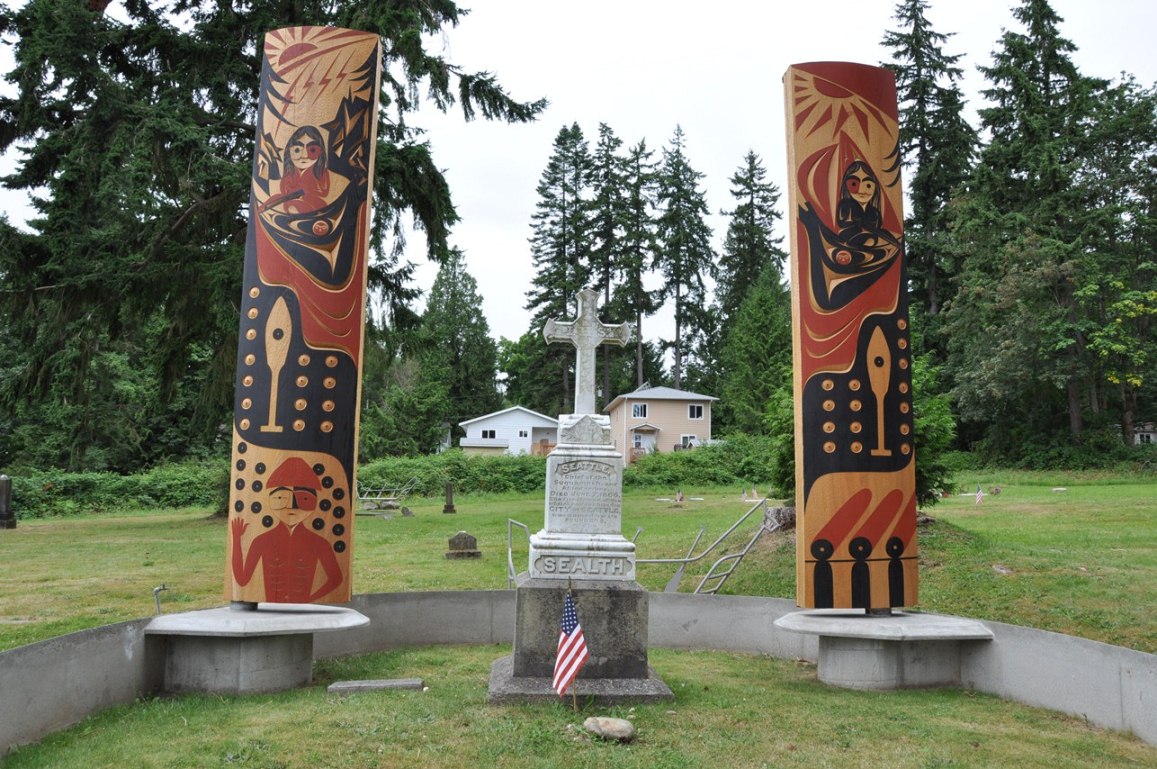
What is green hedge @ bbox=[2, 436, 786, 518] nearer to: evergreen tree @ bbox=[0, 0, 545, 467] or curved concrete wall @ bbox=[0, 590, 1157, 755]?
evergreen tree @ bbox=[0, 0, 545, 467]

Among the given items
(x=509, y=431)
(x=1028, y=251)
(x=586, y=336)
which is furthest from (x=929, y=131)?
(x=586, y=336)

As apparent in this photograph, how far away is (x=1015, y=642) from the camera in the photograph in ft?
24.1

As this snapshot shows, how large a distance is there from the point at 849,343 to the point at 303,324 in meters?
4.94

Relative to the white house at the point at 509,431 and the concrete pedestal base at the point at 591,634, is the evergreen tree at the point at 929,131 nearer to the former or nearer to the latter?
the white house at the point at 509,431

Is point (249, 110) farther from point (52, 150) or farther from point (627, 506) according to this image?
point (627, 506)

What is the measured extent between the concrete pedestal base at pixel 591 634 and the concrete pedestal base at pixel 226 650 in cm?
155

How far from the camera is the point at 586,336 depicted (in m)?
9.27

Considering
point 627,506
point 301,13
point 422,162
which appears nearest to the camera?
point 422,162

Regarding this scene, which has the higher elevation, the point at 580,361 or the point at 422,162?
the point at 422,162

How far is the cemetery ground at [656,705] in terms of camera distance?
18.3ft

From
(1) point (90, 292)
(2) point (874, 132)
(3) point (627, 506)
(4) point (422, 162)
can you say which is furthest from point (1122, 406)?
(1) point (90, 292)

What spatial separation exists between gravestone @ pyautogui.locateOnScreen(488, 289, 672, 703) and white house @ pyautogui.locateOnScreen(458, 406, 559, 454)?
4061 cm

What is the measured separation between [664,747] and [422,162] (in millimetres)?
14935

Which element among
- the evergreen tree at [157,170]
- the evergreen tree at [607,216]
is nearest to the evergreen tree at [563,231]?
the evergreen tree at [607,216]
